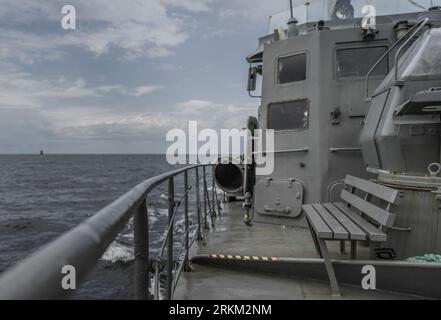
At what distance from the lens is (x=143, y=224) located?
197 cm

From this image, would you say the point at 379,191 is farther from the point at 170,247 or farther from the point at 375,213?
the point at 170,247

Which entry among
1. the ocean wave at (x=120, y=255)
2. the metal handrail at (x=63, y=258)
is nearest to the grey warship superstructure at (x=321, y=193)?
the metal handrail at (x=63, y=258)

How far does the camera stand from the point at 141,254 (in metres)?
1.98

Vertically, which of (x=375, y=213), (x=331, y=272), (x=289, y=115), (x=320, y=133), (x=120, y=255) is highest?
(x=289, y=115)

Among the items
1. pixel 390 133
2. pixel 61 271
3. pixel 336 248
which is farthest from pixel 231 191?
pixel 61 271

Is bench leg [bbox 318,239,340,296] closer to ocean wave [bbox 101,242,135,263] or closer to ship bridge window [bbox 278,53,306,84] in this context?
ship bridge window [bbox 278,53,306,84]

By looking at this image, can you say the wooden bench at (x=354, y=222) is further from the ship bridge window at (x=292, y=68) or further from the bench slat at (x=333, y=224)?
the ship bridge window at (x=292, y=68)

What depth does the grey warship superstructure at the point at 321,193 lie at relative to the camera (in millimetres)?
2369

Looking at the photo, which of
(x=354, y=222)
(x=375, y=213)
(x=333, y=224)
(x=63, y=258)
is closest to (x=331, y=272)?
(x=333, y=224)

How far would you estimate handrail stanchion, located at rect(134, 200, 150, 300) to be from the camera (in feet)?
6.31

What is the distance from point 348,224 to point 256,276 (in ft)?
3.79

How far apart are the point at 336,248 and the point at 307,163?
1.85 m
